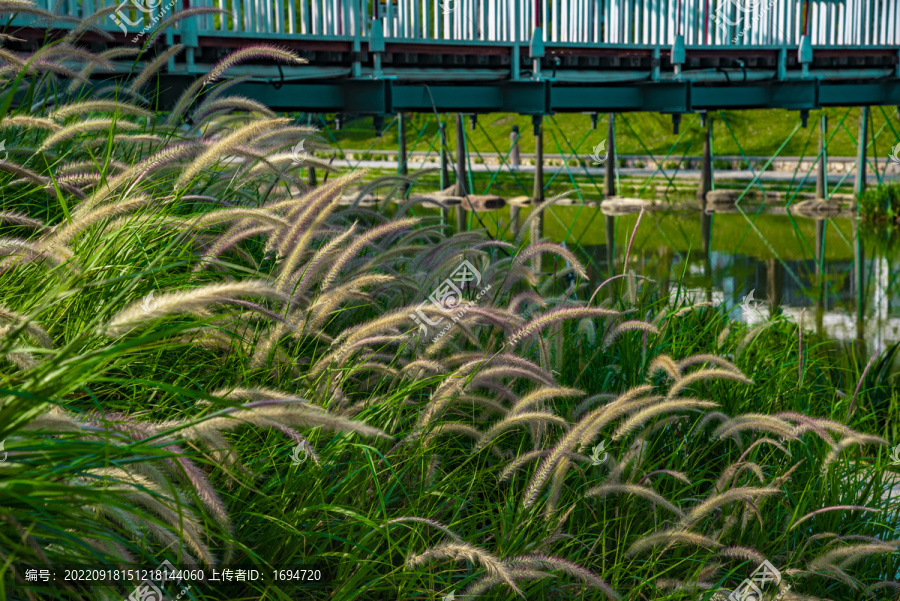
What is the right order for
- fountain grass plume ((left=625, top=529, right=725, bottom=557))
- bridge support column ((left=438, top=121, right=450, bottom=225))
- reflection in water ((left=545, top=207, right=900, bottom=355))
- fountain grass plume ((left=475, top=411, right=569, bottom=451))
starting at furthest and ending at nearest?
reflection in water ((left=545, top=207, right=900, bottom=355)) → bridge support column ((left=438, top=121, right=450, bottom=225)) → fountain grass plume ((left=625, top=529, right=725, bottom=557)) → fountain grass plume ((left=475, top=411, right=569, bottom=451))

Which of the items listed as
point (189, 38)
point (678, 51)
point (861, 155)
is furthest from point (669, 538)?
point (861, 155)

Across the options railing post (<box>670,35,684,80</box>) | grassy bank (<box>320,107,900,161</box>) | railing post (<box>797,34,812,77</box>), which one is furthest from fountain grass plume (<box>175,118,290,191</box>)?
grassy bank (<box>320,107,900,161</box>)

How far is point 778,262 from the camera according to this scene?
41.5 feet

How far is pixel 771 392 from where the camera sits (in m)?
3.06

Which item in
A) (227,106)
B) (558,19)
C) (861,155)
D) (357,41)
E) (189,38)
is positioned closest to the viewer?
(227,106)

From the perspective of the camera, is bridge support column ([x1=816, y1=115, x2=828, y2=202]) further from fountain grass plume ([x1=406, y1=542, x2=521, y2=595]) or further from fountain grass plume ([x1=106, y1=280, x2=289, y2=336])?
fountain grass plume ([x1=106, y1=280, x2=289, y2=336])

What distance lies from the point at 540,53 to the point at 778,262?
18.8 ft

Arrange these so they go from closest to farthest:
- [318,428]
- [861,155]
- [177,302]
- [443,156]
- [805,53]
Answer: [177,302]
[318,428]
[805,53]
[443,156]
[861,155]

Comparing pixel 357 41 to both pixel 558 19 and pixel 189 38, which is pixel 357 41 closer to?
pixel 189 38

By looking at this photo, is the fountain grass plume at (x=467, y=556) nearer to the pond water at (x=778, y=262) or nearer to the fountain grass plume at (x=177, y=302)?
the fountain grass plume at (x=177, y=302)

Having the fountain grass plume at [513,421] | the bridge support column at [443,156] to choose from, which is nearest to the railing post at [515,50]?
the bridge support column at [443,156]

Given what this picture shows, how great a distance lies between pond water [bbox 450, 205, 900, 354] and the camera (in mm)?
8836

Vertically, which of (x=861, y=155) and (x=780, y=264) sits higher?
(x=861, y=155)

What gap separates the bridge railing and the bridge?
21 millimetres
